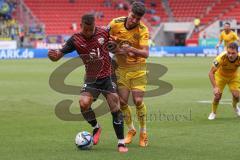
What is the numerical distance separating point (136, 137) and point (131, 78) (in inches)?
48.9

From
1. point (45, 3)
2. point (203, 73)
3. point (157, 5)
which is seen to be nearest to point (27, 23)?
point (45, 3)

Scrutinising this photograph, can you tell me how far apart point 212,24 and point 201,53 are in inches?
327

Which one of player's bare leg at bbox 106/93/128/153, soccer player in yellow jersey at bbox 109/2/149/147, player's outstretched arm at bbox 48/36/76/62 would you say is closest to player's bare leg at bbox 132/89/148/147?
soccer player in yellow jersey at bbox 109/2/149/147

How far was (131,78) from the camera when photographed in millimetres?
10555

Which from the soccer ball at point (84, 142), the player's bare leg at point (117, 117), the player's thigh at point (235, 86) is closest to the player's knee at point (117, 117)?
the player's bare leg at point (117, 117)

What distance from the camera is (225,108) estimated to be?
16.1 metres

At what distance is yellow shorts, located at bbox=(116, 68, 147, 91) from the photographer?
10.5m

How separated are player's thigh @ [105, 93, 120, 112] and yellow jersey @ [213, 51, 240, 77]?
4325 mm

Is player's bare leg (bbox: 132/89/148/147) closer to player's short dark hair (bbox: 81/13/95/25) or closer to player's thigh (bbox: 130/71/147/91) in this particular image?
player's thigh (bbox: 130/71/147/91)

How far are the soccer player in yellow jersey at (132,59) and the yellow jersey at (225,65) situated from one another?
3360 millimetres

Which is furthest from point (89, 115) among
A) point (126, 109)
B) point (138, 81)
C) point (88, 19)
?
point (88, 19)

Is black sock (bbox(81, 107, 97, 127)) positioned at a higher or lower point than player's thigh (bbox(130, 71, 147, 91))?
lower

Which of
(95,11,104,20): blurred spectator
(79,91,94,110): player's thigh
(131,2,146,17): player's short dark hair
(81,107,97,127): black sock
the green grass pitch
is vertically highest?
(131,2,146,17): player's short dark hair

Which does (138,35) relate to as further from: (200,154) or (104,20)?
(104,20)
